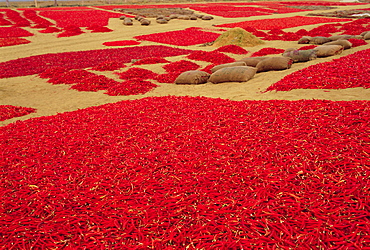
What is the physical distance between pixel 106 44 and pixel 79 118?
18141mm

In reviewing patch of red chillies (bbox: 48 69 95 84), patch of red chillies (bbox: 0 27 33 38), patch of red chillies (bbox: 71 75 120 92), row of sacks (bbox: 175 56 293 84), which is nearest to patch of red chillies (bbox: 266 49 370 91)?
row of sacks (bbox: 175 56 293 84)

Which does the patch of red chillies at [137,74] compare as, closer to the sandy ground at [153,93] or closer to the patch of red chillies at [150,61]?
the sandy ground at [153,93]

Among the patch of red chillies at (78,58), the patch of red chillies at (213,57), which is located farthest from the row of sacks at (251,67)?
the patch of red chillies at (78,58)

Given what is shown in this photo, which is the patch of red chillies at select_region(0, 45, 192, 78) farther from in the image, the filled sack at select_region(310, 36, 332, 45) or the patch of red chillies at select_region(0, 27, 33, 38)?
the patch of red chillies at select_region(0, 27, 33, 38)

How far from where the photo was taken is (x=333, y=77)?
9148mm

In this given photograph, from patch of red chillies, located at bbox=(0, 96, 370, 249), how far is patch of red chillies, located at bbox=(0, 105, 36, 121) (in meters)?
2.72

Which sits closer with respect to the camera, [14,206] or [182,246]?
Result: [182,246]

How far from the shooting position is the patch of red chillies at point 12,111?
8.97 meters

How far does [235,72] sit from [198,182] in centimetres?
808

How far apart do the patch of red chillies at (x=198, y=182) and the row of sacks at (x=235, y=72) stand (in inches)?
197

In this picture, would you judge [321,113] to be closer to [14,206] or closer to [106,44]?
[14,206]

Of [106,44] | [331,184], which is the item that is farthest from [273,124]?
[106,44]

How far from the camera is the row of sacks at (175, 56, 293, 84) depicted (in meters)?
11.5

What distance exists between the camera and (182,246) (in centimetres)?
335
